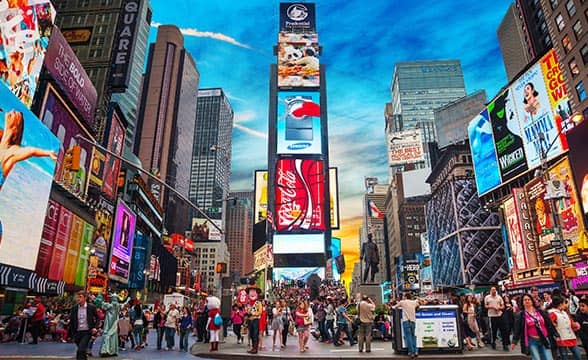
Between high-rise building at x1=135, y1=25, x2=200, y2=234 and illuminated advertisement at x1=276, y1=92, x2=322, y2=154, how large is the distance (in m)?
75.9

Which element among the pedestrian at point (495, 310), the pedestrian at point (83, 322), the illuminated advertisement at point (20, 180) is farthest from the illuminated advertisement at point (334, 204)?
the pedestrian at point (83, 322)

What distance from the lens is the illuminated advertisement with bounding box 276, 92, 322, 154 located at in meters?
81.2

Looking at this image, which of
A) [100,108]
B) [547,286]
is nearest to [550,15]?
[547,286]

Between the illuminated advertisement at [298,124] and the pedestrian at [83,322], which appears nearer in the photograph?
the pedestrian at [83,322]

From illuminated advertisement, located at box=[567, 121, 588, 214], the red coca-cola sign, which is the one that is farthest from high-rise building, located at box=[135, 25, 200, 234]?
illuminated advertisement, located at box=[567, 121, 588, 214]

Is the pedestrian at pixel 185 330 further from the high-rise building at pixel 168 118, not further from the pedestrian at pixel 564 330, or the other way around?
the high-rise building at pixel 168 118

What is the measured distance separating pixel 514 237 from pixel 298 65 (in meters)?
60.6

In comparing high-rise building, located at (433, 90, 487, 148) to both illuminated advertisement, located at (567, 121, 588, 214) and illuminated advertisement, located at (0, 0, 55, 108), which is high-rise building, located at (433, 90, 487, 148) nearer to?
illuminated advertisement, located at (567, 121, 588, 214)

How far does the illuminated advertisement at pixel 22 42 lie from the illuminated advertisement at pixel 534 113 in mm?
42496

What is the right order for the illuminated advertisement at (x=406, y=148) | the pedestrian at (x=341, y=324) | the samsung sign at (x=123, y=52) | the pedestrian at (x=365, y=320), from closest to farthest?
the pedestrian at (x=365, y=320), the pedestrian at (x=341, y=324), the samsung sign at (x=123, y=52), the illuminated advertisement at (x=406, y=148)

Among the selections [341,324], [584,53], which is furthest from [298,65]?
[341,324]

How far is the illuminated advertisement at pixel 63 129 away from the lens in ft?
107

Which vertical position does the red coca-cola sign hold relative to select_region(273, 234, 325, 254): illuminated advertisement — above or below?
above

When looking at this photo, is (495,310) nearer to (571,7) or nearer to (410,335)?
(410,335)
